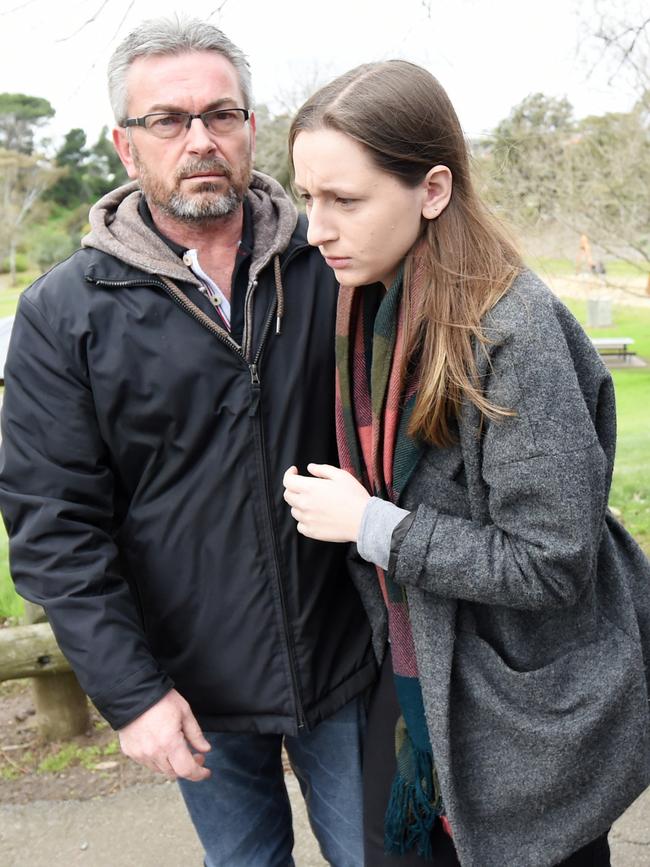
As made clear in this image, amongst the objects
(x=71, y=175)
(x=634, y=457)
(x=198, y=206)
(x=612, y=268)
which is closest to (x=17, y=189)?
(x=71, y=175)

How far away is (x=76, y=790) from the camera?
332cm

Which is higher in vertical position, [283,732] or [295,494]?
[295,494]

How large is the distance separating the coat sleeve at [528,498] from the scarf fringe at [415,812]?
0.43 metres

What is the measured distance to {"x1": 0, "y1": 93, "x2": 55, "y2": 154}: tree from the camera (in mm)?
21156

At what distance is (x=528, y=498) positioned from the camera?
159 centimetres

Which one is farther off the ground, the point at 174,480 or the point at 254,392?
the point at 254,392

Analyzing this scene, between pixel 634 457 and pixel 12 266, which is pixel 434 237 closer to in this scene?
pixel 634 457

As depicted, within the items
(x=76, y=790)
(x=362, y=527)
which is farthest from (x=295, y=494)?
(x=76, y=790)

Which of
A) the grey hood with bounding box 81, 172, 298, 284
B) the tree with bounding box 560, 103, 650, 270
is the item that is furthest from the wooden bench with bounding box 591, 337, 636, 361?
the grey hood with bounding box 81, 172, 298, 284

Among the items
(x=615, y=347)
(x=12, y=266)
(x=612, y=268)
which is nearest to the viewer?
(x=612, y=268)

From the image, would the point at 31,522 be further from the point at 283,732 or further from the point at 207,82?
the point at 207,82

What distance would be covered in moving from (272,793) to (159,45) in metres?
1.77

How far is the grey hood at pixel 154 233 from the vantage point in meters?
1.98

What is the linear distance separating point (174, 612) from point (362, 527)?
58cm
